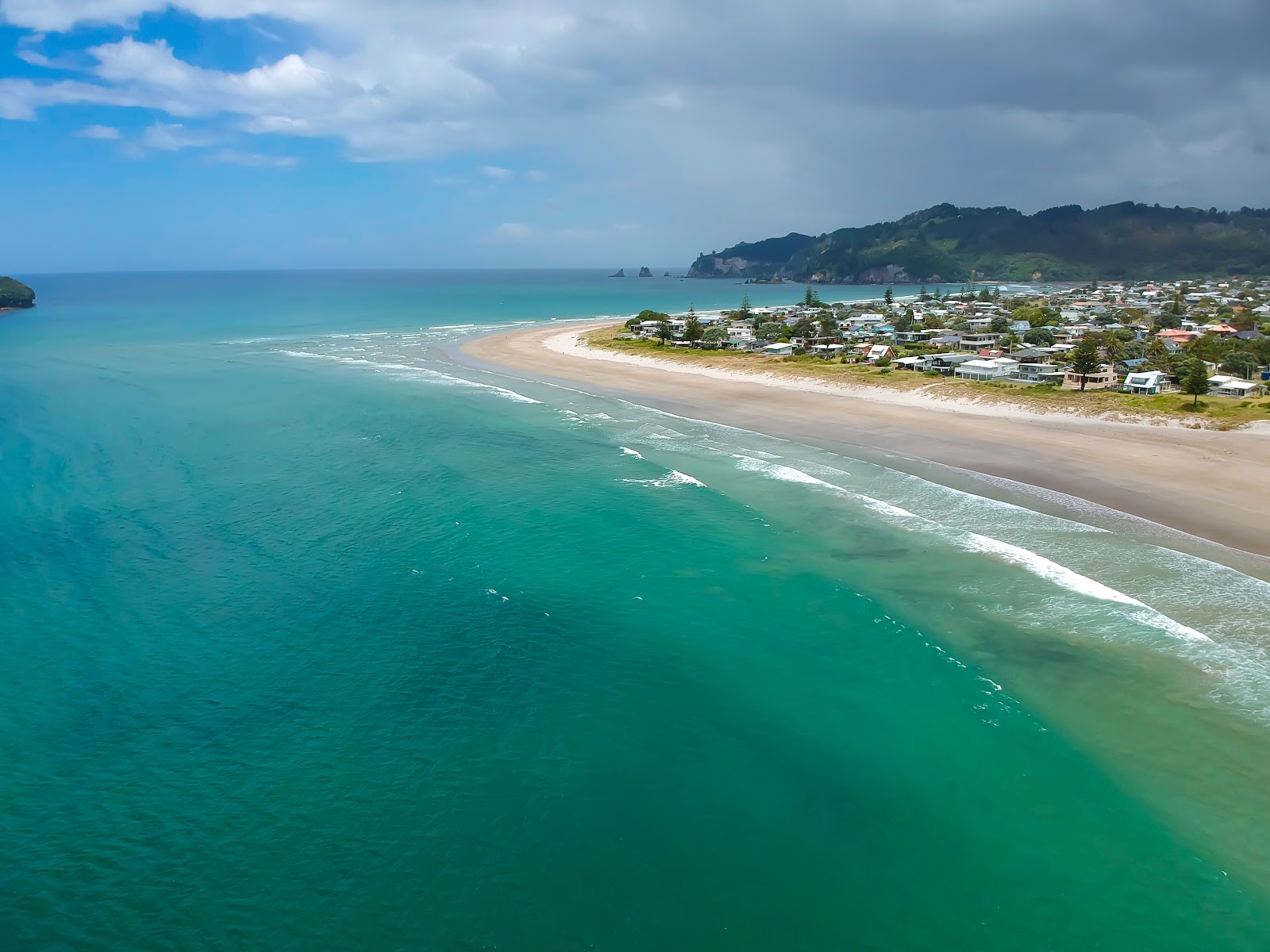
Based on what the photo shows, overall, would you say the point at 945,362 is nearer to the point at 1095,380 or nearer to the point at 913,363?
the point at 913,363

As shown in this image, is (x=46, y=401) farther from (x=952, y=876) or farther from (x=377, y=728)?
(x=952, y=876)

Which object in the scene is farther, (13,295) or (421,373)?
(13,295)

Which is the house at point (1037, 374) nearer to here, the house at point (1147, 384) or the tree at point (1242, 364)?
the house at point (1147, 384)

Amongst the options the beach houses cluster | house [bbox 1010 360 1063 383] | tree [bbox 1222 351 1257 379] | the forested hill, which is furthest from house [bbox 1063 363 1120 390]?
the forested hill

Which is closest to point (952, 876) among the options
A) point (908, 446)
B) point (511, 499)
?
point (511, 499)

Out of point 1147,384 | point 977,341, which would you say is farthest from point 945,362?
point 977,341

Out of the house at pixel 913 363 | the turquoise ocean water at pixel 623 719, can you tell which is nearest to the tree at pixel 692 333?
the house at pixel 913 363

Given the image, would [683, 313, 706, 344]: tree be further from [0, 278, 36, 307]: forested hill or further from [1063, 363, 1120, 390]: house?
Result: [0, 278, 36, 307]: forested hill
